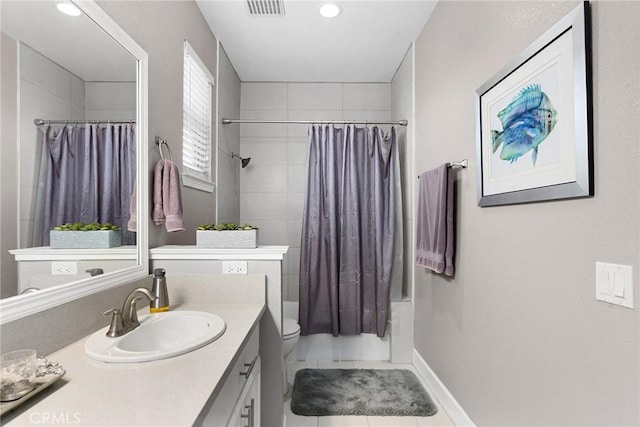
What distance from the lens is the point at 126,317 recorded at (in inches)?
42.7

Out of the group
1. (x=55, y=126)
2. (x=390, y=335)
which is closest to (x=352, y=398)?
(x=390, y=335)

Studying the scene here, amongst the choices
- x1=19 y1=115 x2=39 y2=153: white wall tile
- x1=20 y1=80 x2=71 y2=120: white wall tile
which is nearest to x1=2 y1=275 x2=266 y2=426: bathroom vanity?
x1=19 y1=115 x2=39 y2=153: white wall tile

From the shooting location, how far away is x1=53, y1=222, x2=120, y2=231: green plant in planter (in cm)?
100

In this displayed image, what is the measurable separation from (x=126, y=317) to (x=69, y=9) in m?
1.05

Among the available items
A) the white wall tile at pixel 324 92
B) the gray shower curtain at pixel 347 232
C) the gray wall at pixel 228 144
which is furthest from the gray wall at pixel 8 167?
the white wall tile at pixel 324 92

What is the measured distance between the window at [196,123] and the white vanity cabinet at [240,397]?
1.17m

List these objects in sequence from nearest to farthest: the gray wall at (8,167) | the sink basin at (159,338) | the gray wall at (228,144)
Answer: the gray wall at (8,167) < the sink basin at (159,338) < the gray wall at (228,144)

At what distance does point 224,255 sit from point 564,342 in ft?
4.51

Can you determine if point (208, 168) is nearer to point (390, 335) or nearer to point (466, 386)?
point (390, 335)

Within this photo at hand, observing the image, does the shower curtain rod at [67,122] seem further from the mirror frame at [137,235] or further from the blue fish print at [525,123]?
the blue fish print at [525,123]

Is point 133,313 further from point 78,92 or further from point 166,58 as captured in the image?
point 166,58

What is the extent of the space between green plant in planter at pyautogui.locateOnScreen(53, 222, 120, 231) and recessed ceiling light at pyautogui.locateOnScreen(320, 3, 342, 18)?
1.87 metres

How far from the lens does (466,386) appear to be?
→ 1.67 metres

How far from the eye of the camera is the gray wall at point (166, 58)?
54.8 inches
